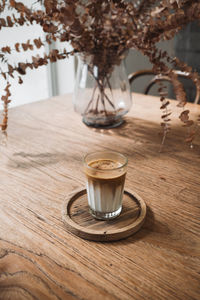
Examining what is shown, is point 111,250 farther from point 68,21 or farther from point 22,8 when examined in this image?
point 22,8

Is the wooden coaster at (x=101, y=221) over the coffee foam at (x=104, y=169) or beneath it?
beneath

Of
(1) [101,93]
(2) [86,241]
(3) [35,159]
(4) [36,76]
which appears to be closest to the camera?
(2) [86,241]

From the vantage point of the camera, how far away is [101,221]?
1.96 feet

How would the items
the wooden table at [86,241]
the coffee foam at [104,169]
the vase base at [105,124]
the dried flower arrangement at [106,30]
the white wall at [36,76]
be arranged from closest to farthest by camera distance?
the wooden table at [86,241], the coffee foam at [104,169], the dried flower arrangement at [106,30], the vase base at [105,124], the white wall at [36,76]

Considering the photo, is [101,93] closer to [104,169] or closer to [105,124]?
[105,124]

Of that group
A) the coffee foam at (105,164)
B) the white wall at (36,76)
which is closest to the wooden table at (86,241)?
the coffee foam at (105,164)

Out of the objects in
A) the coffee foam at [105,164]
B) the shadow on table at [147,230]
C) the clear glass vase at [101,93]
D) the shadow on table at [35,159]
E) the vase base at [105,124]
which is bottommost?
the shadow on table at [147,230]

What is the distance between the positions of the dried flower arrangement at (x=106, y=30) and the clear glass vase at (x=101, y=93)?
0.03 ft

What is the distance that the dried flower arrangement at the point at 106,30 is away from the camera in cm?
75

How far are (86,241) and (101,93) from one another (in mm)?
582

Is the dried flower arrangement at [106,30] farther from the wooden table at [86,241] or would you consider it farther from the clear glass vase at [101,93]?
the wooden table at [86,241]

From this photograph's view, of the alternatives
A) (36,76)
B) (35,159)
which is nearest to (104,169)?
(35,159)

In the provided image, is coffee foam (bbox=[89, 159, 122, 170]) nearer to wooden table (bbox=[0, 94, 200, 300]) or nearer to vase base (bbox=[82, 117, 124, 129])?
wooden table (bbox=[0, 94, 200, 300])

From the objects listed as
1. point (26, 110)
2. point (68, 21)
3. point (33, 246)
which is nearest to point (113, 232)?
point (33, 246)
